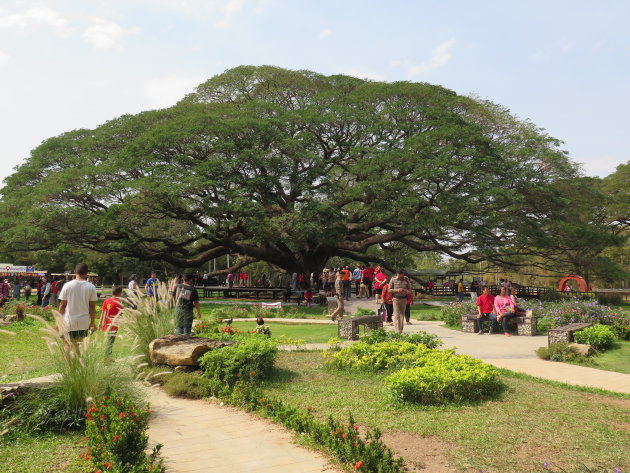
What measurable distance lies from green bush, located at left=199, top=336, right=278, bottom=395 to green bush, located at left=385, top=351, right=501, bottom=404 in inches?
80.9

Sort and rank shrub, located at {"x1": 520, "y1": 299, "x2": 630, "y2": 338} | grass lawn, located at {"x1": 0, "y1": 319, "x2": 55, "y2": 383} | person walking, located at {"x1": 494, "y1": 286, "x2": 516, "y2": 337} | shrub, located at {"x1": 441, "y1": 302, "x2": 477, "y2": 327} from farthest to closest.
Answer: shrub, located at {"x1": 441, "y1": 302, "x2": 477, "y2": 327}, person walking, located at {"x1": 494, "y1": 286, "x2": 516, "y2": 337}, shrub, located at {"x1": 520, "y1": 299, "x2": 630, "y2": 338}, grass lawn, located at {"x1": 0, "y1": 319, "x2": 55, "y2": 383}

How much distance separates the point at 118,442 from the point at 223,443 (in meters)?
1.39

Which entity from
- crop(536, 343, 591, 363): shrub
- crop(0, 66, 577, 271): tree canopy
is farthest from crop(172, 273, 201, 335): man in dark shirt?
crop(0, 66, 577, 271): tree canopy

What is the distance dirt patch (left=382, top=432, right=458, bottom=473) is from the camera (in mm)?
4395

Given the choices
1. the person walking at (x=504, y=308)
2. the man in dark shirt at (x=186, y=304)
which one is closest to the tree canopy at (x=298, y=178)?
the person walking at (x=504, y=308)

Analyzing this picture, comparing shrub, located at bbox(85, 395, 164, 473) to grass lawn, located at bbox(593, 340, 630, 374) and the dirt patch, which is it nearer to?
the dirt patch

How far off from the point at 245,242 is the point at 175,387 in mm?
23103

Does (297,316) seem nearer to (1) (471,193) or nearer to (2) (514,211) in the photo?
(1) (471,193)

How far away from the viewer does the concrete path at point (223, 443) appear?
181 inches

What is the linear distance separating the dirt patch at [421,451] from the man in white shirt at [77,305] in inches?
181

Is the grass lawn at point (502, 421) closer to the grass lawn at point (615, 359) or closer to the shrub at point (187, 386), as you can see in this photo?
the shrub at point (187, 386)

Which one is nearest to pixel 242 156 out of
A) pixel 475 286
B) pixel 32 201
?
pixel 32 201

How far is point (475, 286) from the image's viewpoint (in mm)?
32000

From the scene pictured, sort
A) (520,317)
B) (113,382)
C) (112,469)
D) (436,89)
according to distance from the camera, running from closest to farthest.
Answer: (112,469), (113,382), (520,317), (436,89)
